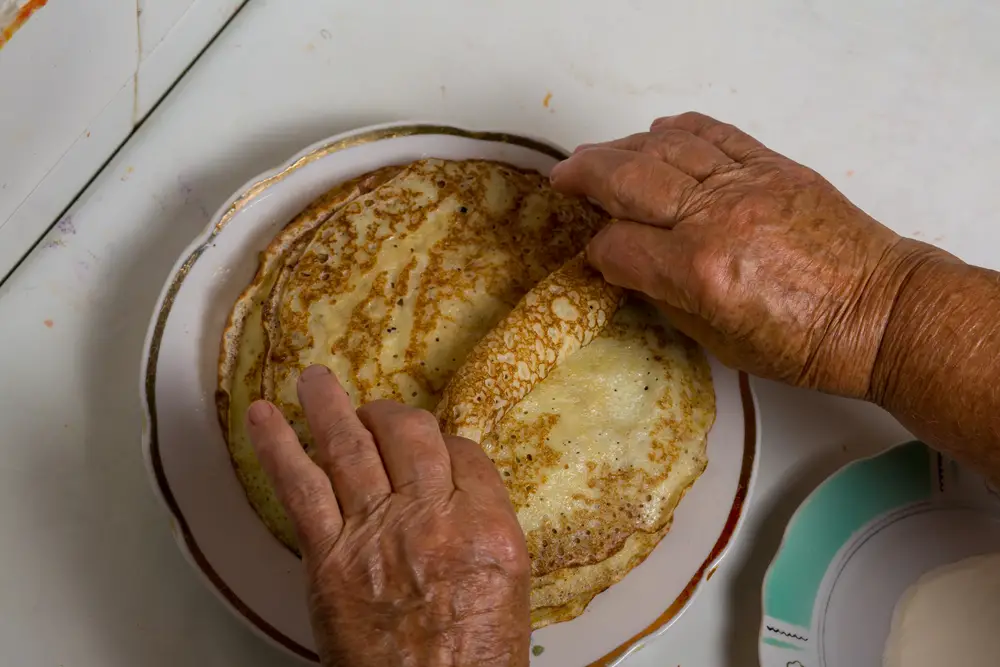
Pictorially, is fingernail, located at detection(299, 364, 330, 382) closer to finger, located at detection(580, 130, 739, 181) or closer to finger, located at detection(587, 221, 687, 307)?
finger, located at detection(587, 221, 687, 307)

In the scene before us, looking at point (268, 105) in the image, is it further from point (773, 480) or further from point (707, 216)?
point (773, 480)

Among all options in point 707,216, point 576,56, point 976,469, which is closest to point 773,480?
point 976,469

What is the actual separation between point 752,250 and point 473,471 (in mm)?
520

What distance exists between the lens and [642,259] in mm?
1154

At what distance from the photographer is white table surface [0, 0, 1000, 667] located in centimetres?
129

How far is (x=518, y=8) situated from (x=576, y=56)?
17 centimetres

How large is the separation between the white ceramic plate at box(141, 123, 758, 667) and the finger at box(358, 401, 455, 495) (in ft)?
1.21

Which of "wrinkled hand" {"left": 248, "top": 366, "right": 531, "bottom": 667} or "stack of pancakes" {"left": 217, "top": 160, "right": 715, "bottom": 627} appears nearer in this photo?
"wrinkled hand" {"left": 248, "top": 366, "right": 531, "bottom": 667}

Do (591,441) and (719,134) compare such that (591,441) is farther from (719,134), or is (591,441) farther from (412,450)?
(719,134)

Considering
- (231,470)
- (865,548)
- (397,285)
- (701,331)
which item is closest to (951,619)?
(865,548)

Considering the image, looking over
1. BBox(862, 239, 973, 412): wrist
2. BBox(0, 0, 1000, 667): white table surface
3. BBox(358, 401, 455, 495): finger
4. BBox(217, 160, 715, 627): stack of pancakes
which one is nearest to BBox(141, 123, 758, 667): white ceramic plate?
BBox(217, 160, 715, 627): stack of pancakes

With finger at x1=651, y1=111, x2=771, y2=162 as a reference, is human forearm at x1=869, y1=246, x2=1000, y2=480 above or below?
below

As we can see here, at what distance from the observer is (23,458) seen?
1326 millimetres

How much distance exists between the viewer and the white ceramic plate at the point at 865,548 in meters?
1.28
